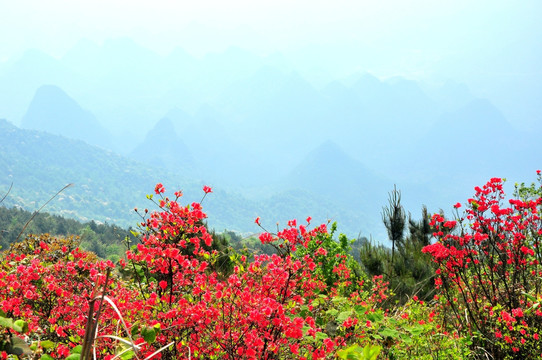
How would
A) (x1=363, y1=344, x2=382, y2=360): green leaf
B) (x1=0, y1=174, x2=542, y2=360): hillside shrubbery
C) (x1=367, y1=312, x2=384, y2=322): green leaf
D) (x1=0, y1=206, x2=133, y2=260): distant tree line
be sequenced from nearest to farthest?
(x1=363, y1=344, x2=382, y2=360): green leaf, (x1=0, y1=174, x2=542, y2=360): hillside shrubbery, (x1=367, y1=312, x2=384, y2=322): green leaf, (x1=0, y1=206, x2=133, y2=260): distant tree line

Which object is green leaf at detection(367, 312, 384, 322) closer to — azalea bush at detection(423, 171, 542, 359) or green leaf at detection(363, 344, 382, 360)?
azalea bush at detection(423, 171, 542, 359)

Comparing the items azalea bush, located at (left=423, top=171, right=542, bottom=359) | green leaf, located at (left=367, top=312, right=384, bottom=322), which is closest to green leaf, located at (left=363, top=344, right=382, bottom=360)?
green leaf, located at (left=367, top=312, right=384, bottom=322)

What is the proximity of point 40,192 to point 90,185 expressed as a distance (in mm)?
18405

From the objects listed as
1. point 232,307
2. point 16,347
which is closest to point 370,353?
point 16,347

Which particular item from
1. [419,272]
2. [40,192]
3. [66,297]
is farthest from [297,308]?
[40,192]

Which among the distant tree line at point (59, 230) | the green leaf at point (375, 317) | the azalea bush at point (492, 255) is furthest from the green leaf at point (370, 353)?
the distant tree line at point (59, 230)

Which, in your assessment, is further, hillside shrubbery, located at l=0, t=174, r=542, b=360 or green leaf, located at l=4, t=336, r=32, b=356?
hillside shrubbery, located at l=0, t=174, r=542, b=360

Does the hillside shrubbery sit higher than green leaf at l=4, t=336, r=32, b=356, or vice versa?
the hillside shrubbery

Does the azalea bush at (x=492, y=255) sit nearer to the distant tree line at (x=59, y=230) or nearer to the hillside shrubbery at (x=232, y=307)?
the hillside shrubbery at (x=232, y=307)

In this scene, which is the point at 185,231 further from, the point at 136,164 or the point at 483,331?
the point at 136,164

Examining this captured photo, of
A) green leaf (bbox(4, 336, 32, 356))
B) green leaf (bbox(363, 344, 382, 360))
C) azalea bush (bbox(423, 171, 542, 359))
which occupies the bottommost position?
green leaf (bbox(4, 336, 32, 356))

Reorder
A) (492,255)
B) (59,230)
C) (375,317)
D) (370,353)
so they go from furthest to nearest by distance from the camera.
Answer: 1. (59,230)
2. (492,255)
3. (375,317)
4. (370,353)

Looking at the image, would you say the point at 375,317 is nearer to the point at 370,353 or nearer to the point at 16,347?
the point at 370,353

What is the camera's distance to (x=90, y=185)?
509 feet
